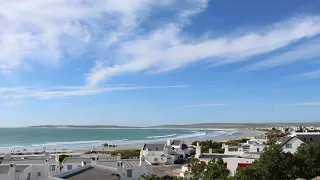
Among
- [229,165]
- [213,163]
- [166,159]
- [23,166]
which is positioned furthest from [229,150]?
[213,163]

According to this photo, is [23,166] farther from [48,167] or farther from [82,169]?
[82,169]

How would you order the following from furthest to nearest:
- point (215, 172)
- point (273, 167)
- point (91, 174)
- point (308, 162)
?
point (308, 162) → point (91, 174) → point (273, 167) → point (215, 172)

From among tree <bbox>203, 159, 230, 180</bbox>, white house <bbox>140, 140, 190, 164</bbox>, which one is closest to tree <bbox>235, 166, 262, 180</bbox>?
tree <bbox>203, 159, 230, 180</bbox>

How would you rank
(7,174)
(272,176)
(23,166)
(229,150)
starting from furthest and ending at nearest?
(229,150) < (23,166) < (7,174) < (272,176)

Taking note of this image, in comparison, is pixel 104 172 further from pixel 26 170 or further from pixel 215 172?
pixel 215 172

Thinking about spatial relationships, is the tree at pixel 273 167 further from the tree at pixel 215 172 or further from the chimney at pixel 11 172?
the chimney at pixel 11 172

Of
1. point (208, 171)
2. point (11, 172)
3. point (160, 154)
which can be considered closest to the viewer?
point (208, 171)

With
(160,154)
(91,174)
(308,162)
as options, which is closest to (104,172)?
(91,174)

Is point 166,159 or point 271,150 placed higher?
point 271,150

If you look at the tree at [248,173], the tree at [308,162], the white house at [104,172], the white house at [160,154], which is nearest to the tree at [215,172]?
the tree at [248,173]
